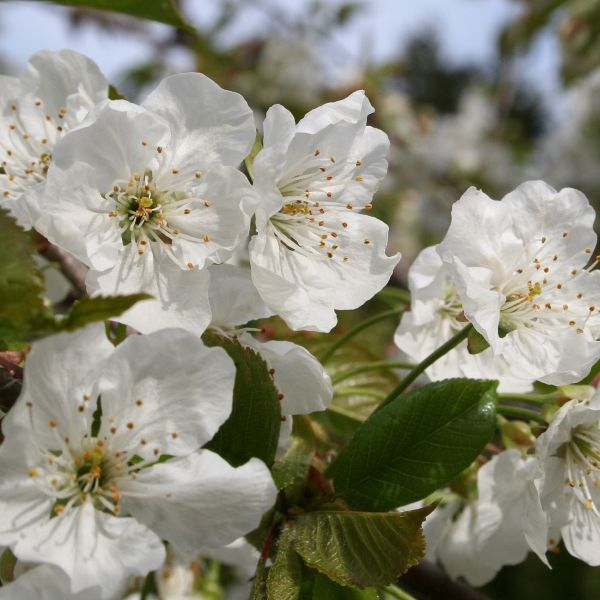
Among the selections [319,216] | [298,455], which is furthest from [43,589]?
[319,216]

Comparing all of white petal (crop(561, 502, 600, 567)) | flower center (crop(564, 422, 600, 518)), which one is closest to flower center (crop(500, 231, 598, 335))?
flower center (crop(564, 422, 600, 518))

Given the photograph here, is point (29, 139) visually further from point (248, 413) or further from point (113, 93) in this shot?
point (248, 413)

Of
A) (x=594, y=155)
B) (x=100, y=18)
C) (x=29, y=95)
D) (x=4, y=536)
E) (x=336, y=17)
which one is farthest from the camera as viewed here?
(x=594, y=155)

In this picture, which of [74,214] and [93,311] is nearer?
[93,311]

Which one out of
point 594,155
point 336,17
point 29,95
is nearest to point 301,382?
point 29,95

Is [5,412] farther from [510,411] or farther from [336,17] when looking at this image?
[336,17]

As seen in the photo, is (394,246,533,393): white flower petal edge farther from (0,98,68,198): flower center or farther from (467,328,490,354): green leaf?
(0,98,68,198): flower center
